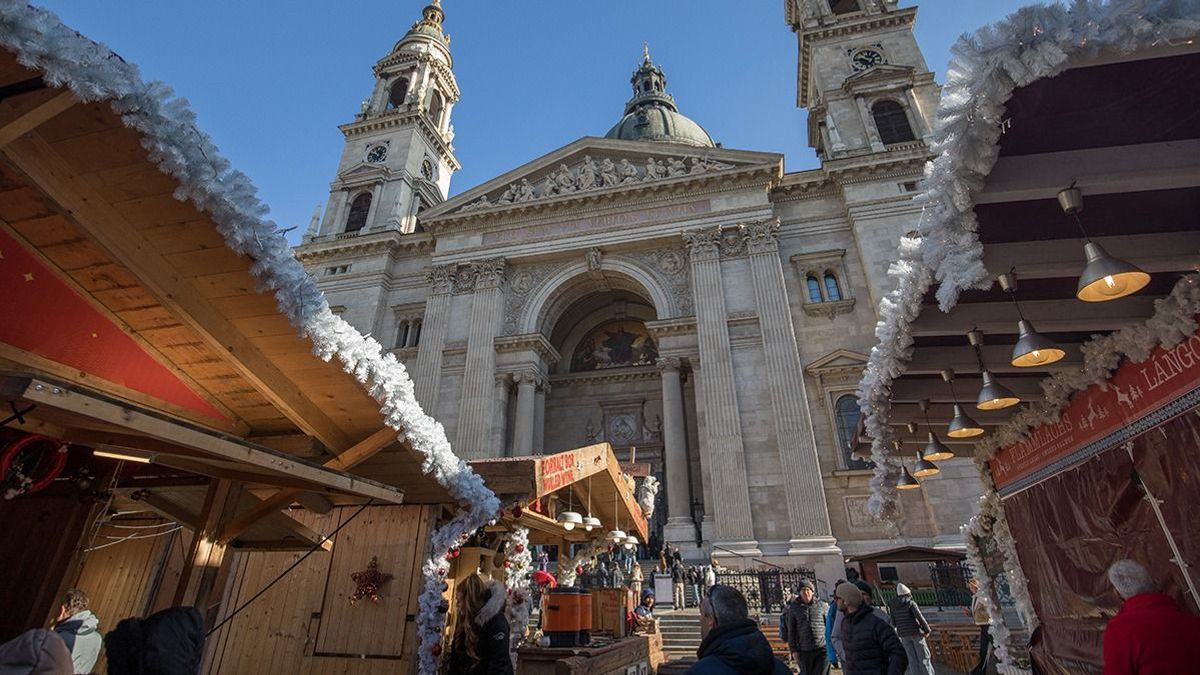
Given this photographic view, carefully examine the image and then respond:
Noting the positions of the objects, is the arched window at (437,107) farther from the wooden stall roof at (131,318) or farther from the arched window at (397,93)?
the wooden stall roof at (131,318)

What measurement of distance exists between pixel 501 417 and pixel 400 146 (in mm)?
18096

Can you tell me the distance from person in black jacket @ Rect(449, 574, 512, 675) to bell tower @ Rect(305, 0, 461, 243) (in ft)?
80.3

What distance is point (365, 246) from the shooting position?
25953 millimetres

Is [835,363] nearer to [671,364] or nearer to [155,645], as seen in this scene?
[671,364]

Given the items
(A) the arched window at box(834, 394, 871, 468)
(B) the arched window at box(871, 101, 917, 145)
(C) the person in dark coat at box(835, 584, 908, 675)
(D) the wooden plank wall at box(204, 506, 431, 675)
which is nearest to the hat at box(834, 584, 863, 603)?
(C) the person in dark coat at box(835, 584, 908, 675)

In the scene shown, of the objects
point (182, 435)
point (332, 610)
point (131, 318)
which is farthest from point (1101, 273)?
point (332, 610)

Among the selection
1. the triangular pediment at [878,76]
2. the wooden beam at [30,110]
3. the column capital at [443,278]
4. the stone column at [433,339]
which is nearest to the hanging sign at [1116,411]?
the wooden beam at [30,110]

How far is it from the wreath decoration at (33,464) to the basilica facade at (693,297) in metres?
15.4

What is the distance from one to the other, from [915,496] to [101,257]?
1920 centimetres

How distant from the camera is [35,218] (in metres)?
2.85

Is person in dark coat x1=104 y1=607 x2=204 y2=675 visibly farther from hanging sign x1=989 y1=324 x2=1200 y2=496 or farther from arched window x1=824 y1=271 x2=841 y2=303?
arched window x1=824 y1=271 x2=841 y2=303

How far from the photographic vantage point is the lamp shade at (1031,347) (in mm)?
3598

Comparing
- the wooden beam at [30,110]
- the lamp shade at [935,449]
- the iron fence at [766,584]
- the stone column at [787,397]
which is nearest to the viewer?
the wooden beam at [30,110]

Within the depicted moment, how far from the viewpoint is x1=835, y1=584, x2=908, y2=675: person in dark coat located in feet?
14.6
